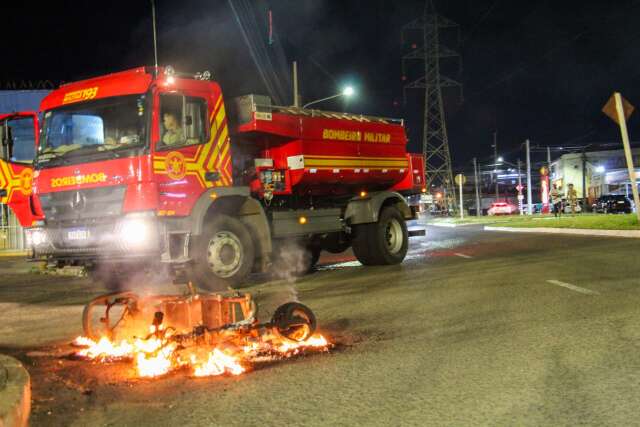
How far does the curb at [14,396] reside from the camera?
10.9ft

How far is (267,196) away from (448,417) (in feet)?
24.1

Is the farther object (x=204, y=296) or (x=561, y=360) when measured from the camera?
(x=204, y=296)

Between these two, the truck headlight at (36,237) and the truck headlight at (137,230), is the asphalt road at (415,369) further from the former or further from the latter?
the truck headlight at (137,230)

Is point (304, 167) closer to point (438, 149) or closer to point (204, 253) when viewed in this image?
point (204, 253)

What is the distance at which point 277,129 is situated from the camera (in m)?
10.6

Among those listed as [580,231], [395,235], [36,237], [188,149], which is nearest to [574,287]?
[395,235]

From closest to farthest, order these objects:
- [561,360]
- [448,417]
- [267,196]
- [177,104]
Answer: [448,417] < [561,360] < [177,104] < [267,196]

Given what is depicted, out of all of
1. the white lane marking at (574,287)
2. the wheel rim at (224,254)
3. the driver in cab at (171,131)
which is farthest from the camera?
the wheel rim at (224,254)

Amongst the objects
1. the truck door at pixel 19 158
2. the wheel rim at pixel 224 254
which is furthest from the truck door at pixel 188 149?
the truck door at pixel 19 158

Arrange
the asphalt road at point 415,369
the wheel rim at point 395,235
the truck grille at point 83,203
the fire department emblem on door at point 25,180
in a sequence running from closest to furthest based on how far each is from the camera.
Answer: the asphalt road at point 415,369
the truck grille at point 83,203
the fire department emblem on door at point 25,180
the wheel rim at point 395,235

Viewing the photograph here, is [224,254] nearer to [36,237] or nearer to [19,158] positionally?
[36,237]

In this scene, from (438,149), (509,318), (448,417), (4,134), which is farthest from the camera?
(438,149)

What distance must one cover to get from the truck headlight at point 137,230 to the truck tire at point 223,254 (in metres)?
0.79

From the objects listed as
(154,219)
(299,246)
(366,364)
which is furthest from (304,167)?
(366,364)
